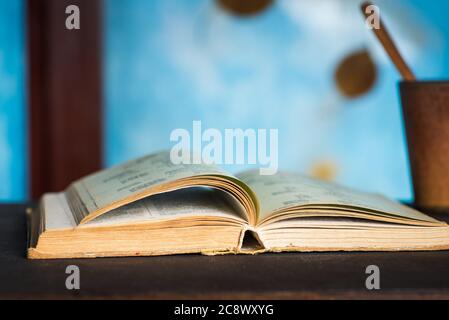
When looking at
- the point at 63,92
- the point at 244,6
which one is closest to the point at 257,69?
the point at 244,6

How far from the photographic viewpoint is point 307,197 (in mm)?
998

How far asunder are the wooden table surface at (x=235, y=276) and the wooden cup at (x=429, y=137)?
0.32m

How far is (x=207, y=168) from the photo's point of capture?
3.23 feet

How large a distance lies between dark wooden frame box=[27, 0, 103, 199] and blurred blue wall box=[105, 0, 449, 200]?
0.40 feet

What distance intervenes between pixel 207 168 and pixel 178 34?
1472 mm

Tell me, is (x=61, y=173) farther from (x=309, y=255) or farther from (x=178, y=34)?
(x=309, y=255)

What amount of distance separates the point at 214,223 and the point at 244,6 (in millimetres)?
1553

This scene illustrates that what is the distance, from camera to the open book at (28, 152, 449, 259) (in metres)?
0.93

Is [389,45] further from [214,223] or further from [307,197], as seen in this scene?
[214,223]

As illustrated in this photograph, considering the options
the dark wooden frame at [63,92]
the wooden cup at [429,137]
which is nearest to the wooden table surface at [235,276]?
the wooden cup at [429,137]

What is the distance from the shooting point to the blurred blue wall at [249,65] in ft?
7.85

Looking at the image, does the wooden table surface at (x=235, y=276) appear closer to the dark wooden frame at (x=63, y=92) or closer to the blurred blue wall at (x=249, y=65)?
the dark wooden frame at (x=63, y=92)

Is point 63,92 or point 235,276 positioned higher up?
point 63,92
